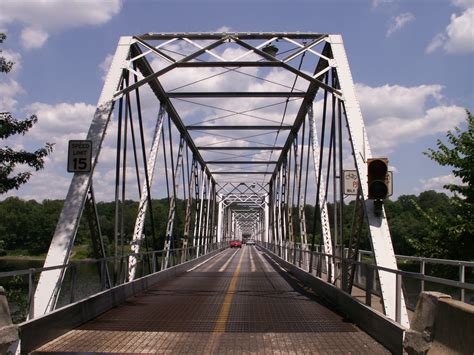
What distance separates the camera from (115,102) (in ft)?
45.7

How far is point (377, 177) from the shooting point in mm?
9430

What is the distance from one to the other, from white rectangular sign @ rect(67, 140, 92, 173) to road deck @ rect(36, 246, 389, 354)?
3.10 meters

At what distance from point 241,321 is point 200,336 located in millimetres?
1662

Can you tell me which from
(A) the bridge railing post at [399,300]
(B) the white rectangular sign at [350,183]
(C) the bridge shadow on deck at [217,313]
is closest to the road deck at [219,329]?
(C) the bridge shadow on deck at [217,313]

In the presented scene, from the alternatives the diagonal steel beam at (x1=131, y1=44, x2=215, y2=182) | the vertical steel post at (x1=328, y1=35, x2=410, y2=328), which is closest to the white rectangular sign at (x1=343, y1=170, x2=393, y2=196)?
the vertical steel post at (x1=328, y1=35, x2=410, y2=328)

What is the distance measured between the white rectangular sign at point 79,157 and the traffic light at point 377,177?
19.6ft

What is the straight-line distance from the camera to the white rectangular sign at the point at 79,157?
11922mm

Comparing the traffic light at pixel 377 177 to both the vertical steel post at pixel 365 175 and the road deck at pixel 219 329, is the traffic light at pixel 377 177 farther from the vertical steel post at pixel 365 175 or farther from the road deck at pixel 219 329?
the road deck at pixel 219 329

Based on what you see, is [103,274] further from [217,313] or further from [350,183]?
[350,183]

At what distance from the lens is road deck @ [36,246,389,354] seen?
7648 millimetres

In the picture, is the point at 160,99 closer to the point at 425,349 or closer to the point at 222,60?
the point at 222,60

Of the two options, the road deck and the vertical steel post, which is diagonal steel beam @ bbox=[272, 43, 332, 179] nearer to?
the vertical steel post

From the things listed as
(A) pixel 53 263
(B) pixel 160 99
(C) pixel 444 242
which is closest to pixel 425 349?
(A) pixel 53 263

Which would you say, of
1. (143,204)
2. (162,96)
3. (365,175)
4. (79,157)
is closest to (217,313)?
(365,175)
